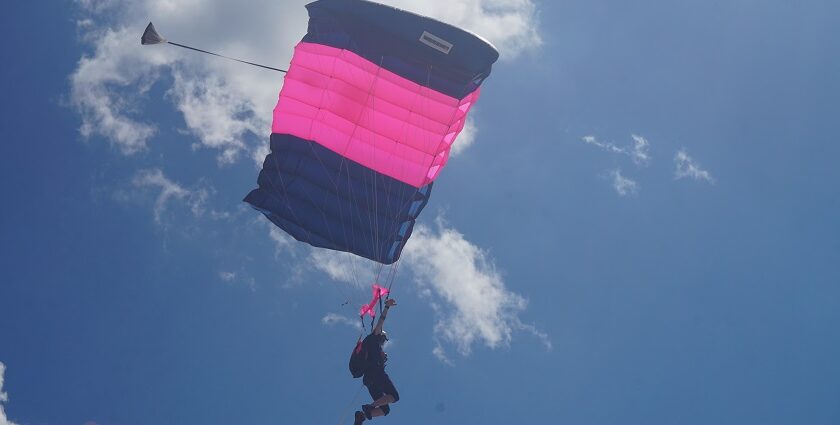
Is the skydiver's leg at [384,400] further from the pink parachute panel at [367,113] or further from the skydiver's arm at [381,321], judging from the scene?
the pink parachute panel at [367,113]

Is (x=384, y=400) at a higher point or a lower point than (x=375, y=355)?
lower

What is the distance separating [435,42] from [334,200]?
3.90 m

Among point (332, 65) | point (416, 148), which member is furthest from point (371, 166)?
point (332, 65)

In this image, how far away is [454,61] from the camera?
55.4 ft

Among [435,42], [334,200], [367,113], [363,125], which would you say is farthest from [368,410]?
[435,42]

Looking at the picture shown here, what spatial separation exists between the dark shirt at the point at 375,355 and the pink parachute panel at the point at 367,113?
3.60 metres

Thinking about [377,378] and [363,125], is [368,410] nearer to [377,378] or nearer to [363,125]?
[377,378]

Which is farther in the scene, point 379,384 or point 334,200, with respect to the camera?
point 334,200

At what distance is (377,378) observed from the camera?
15.7 metres

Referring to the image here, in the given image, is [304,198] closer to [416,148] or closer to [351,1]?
[416,148]

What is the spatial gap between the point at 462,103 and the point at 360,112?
2036 mm

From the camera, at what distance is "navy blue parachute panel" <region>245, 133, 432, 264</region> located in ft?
58.2

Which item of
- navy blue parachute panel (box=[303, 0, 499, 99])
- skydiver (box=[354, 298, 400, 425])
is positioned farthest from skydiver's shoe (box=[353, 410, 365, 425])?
navy blue parachute panel (box=[303, 0, 499, 99])

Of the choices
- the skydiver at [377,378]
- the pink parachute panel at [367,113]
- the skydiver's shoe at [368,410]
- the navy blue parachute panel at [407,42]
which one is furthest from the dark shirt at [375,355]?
the navy blue parachute panel at [407,42]
